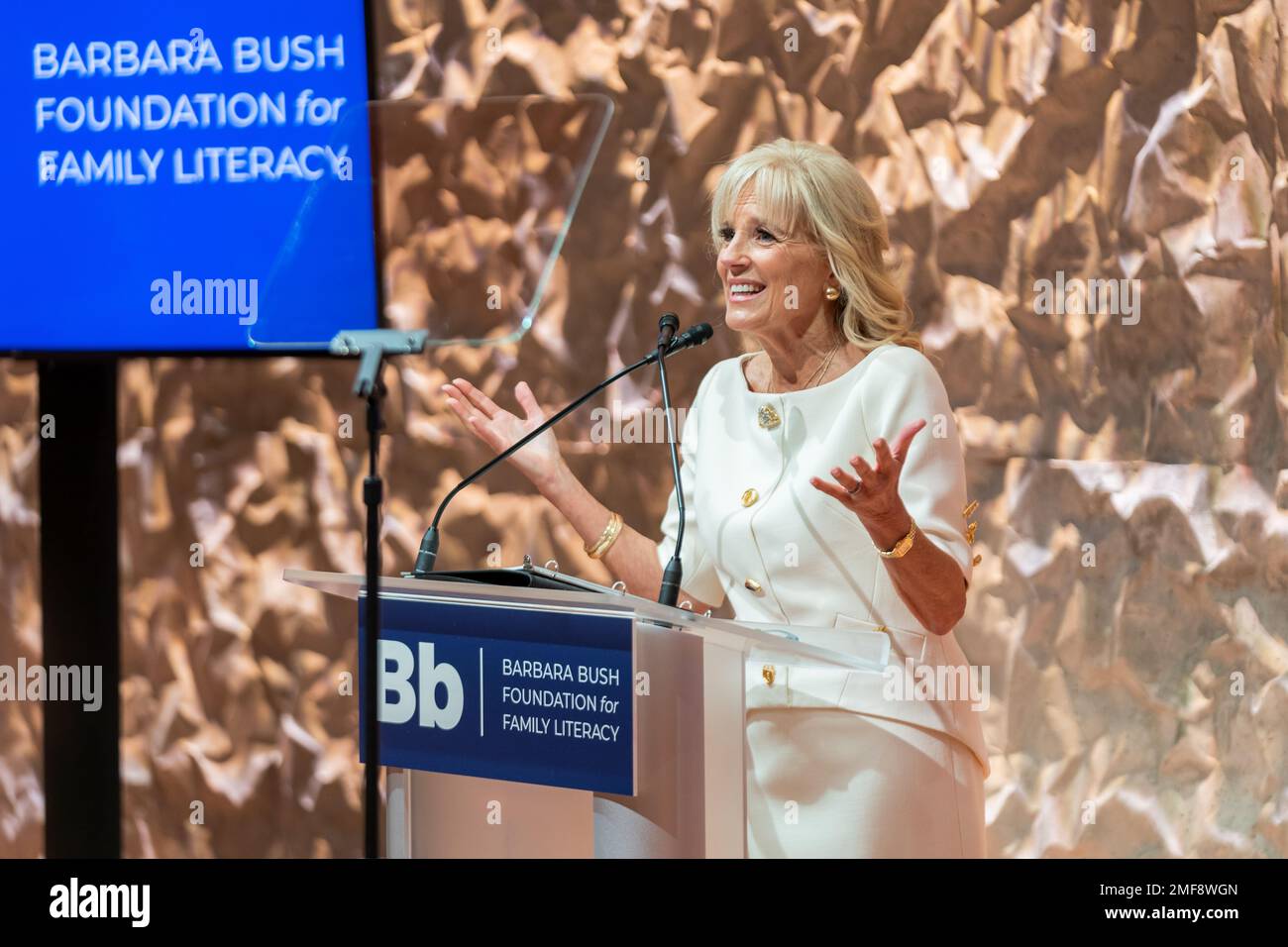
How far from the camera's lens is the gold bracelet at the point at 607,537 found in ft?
7.97

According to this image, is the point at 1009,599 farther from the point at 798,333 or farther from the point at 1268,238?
the point at 798,333

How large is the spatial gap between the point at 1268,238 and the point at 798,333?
60.7 inches

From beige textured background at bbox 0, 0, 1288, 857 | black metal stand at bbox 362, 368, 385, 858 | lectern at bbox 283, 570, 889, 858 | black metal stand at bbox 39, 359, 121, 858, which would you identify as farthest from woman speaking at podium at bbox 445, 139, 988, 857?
black metal stand at bbox 39, 359, 121, 858

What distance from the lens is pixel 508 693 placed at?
1.91 meters

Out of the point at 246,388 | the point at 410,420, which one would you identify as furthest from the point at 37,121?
the point at 410,420

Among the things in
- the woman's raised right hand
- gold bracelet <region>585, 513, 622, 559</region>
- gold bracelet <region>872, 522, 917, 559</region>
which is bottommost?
gold bracelet <region>872, 522, 917, 559</region>

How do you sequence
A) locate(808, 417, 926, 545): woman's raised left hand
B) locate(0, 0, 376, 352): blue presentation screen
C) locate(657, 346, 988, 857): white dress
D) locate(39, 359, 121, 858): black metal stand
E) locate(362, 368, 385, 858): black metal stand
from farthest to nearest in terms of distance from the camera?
locate(39, 359, 121, 858): black metal stand, locate(0, 0, 376, 352): blue presentation screen, locate(657, 346, 988, 857): white dress, locate(808, 417, 926, 545): woman's raised left hand, locate(362, 368, 385, 858): black metal stand

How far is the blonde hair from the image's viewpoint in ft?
7.71

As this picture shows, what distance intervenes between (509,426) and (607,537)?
250 mm

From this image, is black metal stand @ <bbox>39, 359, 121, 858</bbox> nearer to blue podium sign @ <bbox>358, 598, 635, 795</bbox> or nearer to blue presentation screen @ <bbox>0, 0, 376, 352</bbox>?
blue presentation screen @ <bbox>0, 0, 376, 352</bbox>

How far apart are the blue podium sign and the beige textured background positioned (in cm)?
131

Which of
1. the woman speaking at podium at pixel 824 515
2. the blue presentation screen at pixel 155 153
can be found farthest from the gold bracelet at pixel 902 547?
the blue presentation screen at pixel 155 153

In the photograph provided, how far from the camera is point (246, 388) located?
379 centimetres

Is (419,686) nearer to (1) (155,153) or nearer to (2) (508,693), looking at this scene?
(2) (508,693)
